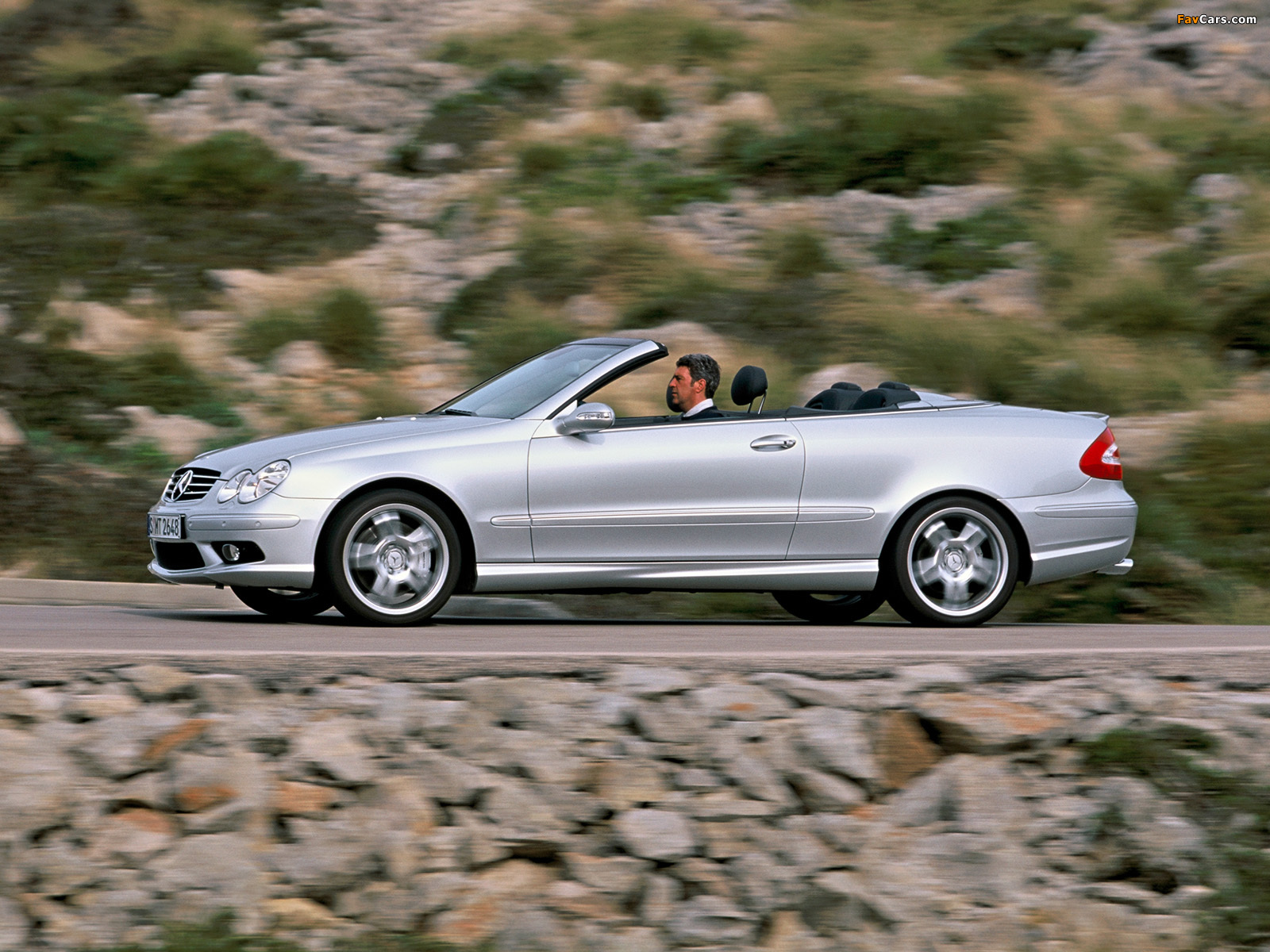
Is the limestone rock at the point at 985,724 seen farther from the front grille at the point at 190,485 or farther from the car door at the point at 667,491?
the front grille at the point at 190,485

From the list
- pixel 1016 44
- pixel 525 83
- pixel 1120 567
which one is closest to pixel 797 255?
pixel 525 83

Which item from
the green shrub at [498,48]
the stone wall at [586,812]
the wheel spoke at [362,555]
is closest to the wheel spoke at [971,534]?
the stone wall at [586,812]

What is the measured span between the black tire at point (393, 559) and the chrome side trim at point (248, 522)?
217 millimetres

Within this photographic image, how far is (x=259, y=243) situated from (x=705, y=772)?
13210 mm

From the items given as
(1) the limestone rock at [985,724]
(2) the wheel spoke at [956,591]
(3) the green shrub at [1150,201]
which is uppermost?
(3) the green shrub at [1150,201]

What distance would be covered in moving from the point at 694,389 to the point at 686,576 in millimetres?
1088

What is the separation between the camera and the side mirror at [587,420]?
8.12 metres

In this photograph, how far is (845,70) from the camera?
20.9 metres

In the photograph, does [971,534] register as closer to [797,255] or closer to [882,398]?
[882,398]

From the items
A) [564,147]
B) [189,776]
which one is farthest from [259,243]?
[189,776]

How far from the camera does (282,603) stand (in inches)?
350

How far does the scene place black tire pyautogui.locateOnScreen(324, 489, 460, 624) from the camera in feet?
25.7

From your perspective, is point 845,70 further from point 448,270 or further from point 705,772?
point 705,772

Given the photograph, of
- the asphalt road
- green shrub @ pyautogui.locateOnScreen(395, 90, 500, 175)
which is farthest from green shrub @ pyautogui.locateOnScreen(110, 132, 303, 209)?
the asphalt road
